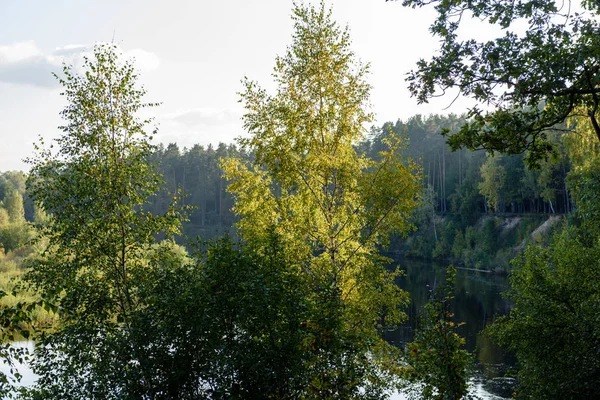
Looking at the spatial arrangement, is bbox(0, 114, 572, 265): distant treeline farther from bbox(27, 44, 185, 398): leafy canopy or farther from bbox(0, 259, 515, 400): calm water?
bbox(27, 44, 185, 398): leafy canopy

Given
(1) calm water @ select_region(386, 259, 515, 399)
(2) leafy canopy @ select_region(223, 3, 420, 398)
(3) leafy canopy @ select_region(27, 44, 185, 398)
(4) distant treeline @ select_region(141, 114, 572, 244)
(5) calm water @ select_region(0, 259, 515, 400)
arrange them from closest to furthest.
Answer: (3) leafy canopy @ select_region(27, 44, 185, 398)
(2) leafy canopy @ select_region(223, 3, 420, 398)
(5) calm water @ select_region(0, 259, 515, 400)
(1) calm water @ select_region(386, 259, 515, 399)
(4) distant treeline @ select_region(141, 114, 572, 244)

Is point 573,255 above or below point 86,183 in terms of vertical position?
below

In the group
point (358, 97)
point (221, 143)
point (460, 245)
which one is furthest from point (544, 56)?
point (221, 143)

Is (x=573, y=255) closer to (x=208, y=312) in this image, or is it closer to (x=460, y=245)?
(x=208, y=312)

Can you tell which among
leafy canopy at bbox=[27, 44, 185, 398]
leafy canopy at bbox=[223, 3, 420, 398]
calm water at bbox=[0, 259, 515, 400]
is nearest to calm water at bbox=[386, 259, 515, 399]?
calm water at bbox=[0, 259, 515, 400]

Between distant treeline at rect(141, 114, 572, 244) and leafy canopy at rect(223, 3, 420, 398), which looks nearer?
leafy canopy at rect(223, 3, 420, 398)

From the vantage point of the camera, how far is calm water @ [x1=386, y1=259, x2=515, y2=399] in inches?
953

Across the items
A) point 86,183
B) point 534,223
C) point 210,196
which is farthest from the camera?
point 210,196

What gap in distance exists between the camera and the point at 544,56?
8367 mm

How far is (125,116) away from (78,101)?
1.25m

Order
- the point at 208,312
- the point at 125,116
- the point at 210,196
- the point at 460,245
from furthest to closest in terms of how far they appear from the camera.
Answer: the point at 210,196 < the point at 460,245 < the point at 125,116 < the point at 208,312

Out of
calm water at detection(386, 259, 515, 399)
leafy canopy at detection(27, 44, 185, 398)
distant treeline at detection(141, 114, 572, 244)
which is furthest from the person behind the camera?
distant treeline at detection(141, 114, 572, 244)

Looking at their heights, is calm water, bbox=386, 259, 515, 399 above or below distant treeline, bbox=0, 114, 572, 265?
below

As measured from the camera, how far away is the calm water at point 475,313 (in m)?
23.6
